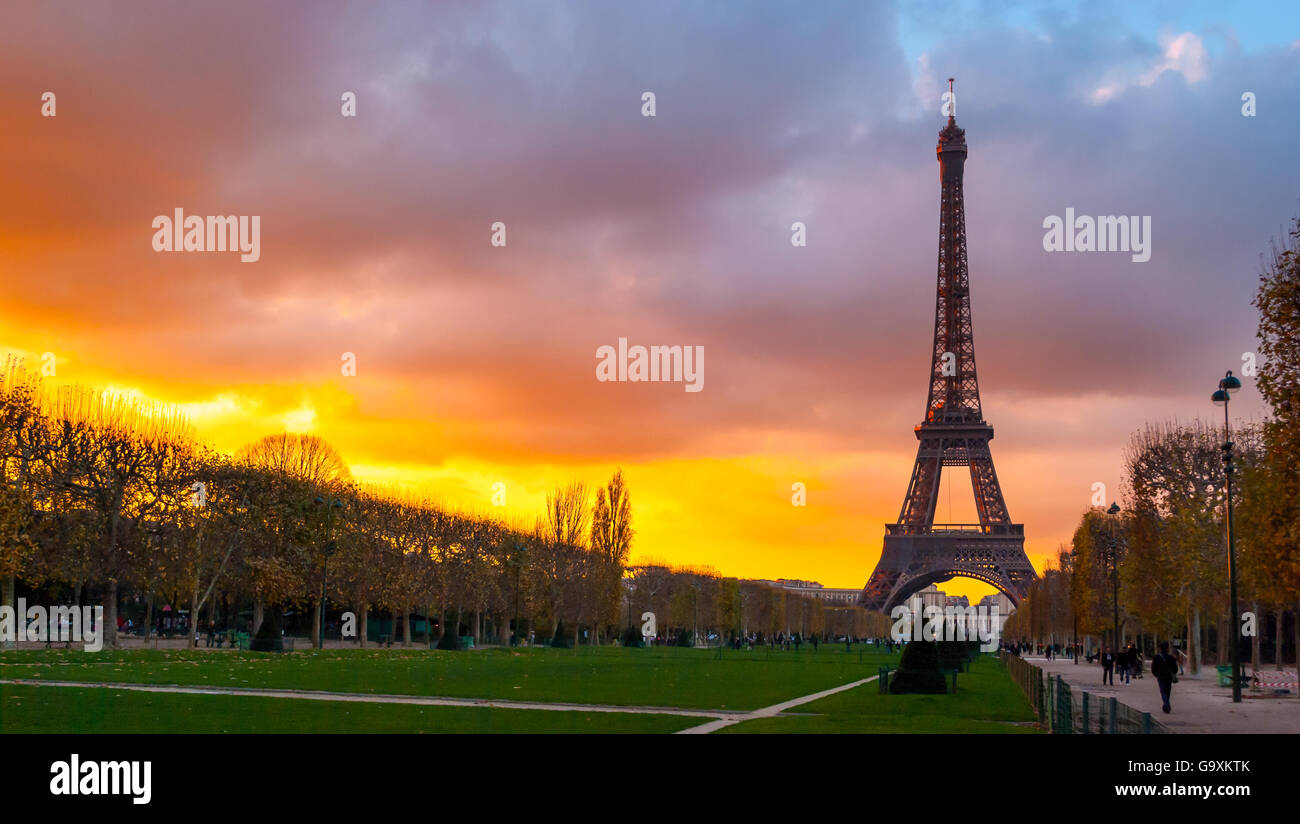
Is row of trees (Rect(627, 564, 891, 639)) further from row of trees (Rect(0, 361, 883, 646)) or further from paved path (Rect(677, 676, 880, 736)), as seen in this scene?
paved path (Rect(677, 676, 880, 736))

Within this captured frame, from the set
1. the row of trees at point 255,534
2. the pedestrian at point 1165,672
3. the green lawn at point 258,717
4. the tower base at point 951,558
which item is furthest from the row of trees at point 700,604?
the green lawn at point 258,717

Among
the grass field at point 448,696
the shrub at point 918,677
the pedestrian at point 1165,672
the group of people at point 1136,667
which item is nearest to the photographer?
the grass field at point 448,696

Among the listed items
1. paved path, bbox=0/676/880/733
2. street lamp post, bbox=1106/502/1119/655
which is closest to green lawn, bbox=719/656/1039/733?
paved path, bbox=0/676/880/733

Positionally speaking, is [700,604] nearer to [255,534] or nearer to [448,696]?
[255,534]

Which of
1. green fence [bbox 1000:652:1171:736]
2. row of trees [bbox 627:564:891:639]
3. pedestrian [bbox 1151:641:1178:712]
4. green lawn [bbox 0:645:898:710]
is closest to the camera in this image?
green fence [bbox 1000:652:1171:736]

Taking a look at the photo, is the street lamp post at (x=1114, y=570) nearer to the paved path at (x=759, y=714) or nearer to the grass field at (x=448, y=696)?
the grass field at (x=448, y=696)
